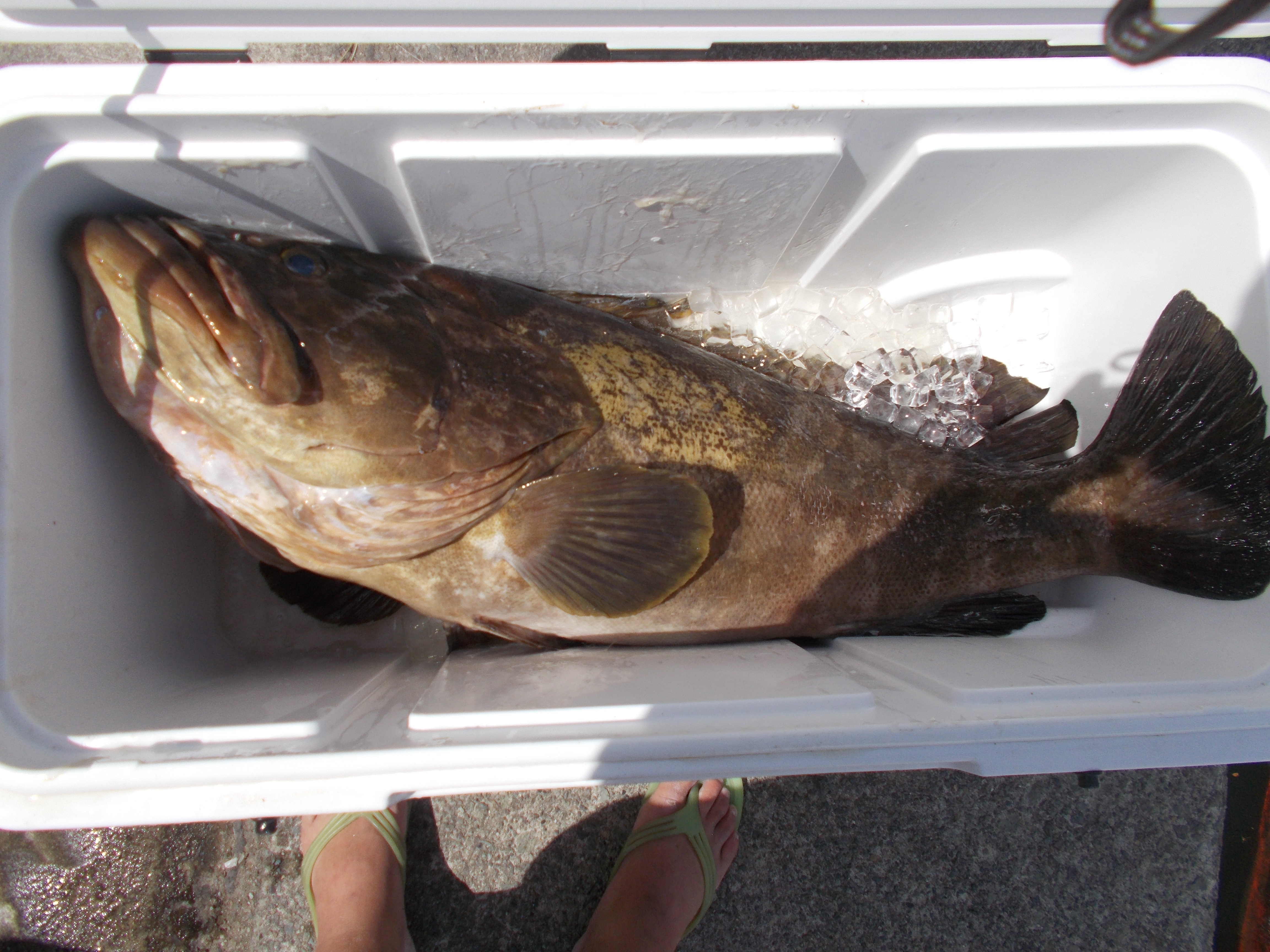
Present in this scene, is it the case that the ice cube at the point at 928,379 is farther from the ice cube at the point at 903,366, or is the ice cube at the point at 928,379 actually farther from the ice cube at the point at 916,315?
the ice cube at the point at 916,315

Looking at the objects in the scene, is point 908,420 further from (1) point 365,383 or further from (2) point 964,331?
(1) point 365,383

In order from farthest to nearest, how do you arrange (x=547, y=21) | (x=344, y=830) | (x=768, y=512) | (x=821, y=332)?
1. (x=344, y=830)
2. (x=821, y=332)
3. (x=768, y=512)
4. (x=547, y=21)

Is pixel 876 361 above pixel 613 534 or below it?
above

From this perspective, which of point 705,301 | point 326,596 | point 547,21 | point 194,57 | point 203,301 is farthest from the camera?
point 705,301

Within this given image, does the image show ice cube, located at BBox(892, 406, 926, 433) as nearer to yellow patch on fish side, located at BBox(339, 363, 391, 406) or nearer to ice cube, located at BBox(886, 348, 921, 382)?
ice cube, located at BBox(886, 348, 921, 382)

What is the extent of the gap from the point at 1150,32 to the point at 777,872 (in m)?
2.69

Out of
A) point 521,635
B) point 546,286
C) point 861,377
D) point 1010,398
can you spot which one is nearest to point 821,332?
point 861,377

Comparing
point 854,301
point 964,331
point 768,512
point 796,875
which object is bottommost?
point 796,875

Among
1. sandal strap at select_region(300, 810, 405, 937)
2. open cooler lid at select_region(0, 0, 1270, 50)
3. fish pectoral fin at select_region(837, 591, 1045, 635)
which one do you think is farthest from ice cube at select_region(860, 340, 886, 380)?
sandal strap at select_region(300, 810, 405, 937)

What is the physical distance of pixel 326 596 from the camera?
76.9 inches

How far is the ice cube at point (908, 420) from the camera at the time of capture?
224 cm

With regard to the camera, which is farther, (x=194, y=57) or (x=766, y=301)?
(x=766, y=301)

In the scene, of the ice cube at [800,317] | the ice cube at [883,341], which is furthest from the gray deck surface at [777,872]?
the ice cube at [883,341]

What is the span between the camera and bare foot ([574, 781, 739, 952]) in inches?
90.7
